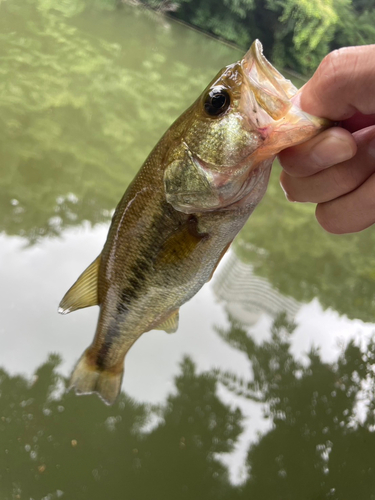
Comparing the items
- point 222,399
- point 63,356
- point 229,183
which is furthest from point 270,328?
point 229,183

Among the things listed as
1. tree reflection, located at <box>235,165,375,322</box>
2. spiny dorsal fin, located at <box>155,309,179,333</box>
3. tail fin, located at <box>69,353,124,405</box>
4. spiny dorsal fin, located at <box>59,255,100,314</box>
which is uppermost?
spiny dorsal fin, located at <box>59,255,100,314</box>

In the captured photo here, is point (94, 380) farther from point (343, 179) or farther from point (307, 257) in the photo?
point (307, 257)

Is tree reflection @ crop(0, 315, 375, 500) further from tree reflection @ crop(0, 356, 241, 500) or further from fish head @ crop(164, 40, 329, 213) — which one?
fish head @ crop(164, 40, 329, 213)

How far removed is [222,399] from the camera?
3113 mm

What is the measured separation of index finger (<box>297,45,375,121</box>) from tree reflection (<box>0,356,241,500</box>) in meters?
2.71

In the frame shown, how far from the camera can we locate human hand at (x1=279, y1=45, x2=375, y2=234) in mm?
997

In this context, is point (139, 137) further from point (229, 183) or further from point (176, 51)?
point (176, 51)

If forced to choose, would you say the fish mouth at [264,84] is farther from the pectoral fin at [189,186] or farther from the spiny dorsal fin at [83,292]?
the spiny dorsal fin at [83,292]

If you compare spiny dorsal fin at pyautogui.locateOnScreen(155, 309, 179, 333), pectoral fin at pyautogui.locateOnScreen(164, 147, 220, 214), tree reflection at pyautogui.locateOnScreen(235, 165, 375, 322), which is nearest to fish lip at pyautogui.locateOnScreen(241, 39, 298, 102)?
pectoral fin at pyautogui.locateOnScreen(164, 147, 220, 214)

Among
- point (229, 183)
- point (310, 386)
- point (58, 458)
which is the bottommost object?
point (58, 458)

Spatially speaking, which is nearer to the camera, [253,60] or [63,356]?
[253,60]

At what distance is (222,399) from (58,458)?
1.42 metres

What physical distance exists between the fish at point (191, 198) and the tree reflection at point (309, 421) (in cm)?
192

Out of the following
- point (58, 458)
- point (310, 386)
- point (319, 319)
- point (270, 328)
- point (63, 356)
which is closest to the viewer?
point (58, 458)
